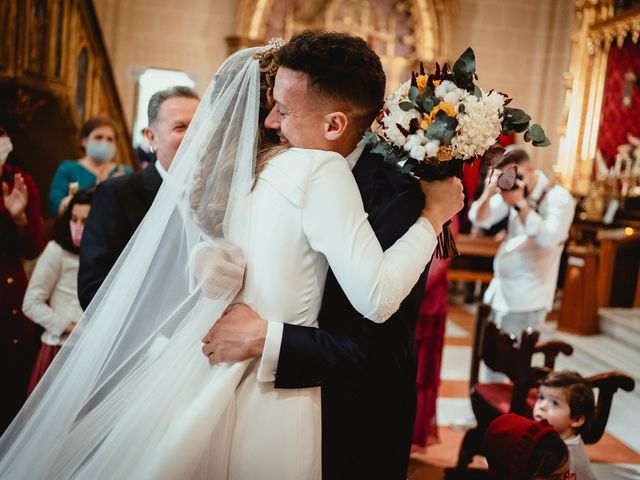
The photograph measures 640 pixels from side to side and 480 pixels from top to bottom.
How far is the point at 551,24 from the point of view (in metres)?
10.7

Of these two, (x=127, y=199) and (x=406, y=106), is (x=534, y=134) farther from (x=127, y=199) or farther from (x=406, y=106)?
(x=127, y=199)

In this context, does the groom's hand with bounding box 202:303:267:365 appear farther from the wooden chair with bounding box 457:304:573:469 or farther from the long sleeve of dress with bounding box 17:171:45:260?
the long sleeve of dress with bounding box 17:171:45:260

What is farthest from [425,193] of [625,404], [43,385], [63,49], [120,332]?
[63,49]

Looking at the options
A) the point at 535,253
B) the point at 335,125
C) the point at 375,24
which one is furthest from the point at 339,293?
the point at 375,24

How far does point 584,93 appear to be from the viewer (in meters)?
9.41

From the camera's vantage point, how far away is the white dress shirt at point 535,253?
3.88 metres

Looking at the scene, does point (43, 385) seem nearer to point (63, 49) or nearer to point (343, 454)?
point (343, 454)

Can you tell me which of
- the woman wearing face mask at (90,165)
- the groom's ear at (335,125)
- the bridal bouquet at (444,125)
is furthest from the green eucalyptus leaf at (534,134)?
the woman wearing face mask at (90,165)

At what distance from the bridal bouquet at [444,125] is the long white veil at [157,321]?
0.33 meters

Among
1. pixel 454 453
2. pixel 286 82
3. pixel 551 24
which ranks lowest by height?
pixel 454 453

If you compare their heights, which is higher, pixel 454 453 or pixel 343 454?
pixel 343 454

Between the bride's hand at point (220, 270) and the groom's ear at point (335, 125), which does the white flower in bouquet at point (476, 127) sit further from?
the bride's hand at point (220, 270)

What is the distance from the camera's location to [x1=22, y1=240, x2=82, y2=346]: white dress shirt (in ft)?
9.11

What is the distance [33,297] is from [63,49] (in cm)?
339
